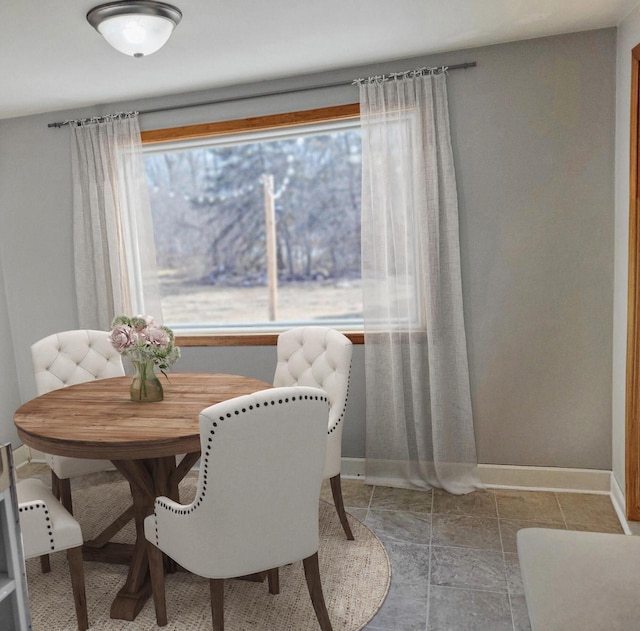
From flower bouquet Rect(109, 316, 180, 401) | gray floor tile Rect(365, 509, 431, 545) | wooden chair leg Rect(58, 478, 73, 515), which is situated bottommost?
gray floor tile Rect(365, 509, 431, 545)

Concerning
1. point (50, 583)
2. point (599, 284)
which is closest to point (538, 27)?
point (599, 284)

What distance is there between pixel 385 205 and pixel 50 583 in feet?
8.47

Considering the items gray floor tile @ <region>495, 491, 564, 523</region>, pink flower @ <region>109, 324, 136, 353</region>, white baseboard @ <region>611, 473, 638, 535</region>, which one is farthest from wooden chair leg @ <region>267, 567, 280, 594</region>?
white baseboard @ <region>611, 473, 638, 535</region>

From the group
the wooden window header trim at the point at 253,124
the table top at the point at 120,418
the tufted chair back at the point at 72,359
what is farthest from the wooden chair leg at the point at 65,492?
the wooden window header trim at the point at 253,124

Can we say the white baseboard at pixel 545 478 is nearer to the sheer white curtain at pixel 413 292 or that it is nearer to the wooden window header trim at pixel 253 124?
the sheer white curtain at pixel 413 292

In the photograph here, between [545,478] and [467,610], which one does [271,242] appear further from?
[467,610]

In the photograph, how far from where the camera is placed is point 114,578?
2598mm

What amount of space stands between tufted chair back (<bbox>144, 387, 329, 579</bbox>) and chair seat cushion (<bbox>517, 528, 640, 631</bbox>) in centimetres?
74

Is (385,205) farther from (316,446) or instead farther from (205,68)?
(316,446)

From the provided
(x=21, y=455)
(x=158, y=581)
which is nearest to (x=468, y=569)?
(x=158, y=581)

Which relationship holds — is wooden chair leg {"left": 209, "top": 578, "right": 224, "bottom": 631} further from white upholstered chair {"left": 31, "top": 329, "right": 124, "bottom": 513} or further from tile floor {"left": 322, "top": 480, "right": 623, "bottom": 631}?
white upholstered chair {"left": 31, "top": 329, "right": 124, "bottom": 513}

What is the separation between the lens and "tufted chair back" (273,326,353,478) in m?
2.71

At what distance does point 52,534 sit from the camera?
83.1 inches

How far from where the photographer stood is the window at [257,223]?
3719 mm
